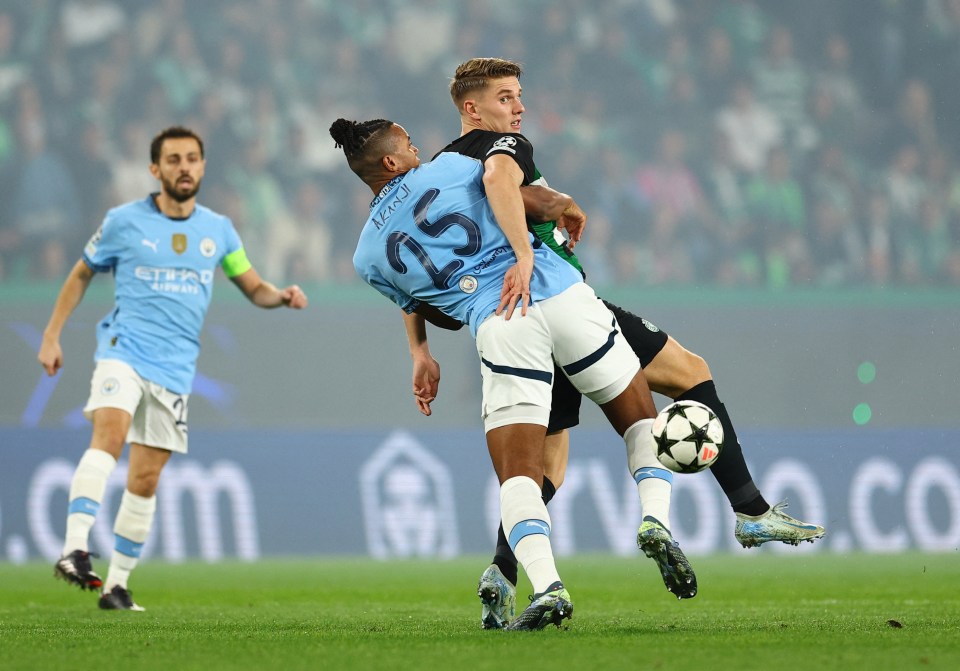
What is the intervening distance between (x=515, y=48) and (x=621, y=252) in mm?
2588

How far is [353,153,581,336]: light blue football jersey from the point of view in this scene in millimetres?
4441

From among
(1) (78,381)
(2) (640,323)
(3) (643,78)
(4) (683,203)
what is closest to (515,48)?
(3) (643,78)

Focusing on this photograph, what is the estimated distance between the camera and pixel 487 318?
14.2ft

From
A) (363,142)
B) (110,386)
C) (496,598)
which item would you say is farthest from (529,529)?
(110,386)

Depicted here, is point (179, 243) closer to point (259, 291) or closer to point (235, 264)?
point (235, 264)

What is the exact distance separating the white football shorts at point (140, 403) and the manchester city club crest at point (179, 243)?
645mm

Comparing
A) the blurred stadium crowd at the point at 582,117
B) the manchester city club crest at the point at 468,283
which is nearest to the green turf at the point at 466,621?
the manchester city club crest at the point at 468,283

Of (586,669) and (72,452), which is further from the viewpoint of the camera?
(72,452)

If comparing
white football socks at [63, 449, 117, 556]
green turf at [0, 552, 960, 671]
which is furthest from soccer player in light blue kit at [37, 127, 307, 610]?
green turf at [0, 552, 960, 671]

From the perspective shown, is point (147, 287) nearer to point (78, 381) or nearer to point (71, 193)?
point (78, 381)

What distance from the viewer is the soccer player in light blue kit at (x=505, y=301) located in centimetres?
422

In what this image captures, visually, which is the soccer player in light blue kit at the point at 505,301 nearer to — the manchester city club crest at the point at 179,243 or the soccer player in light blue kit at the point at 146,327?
the soccer player in light blue kit at the point at 146,327

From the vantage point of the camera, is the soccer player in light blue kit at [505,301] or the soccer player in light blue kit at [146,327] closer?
the soccer player in light blue kit at [505,301]

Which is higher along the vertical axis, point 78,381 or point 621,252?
point 621,252
